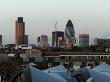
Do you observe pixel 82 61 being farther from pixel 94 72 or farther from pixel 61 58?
pixel 94 72

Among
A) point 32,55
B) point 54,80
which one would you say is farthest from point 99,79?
point 32,55

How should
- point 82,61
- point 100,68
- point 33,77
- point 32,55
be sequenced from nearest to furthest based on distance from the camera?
point 33,77
point 100,68
point 82,61
point 32,55

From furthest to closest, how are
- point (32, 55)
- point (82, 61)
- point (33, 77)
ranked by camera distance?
point (32, 55)
point (82, 61)
point (33, 77)

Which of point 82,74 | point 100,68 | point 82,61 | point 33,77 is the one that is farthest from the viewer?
point 82,61

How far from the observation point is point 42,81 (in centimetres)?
3158

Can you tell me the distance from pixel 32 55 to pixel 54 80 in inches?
4782

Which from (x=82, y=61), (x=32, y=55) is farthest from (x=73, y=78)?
(x=32, y=55)

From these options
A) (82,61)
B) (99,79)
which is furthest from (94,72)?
(82,61)

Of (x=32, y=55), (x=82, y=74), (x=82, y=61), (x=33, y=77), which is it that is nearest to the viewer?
(x=33, y=77)

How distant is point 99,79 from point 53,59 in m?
98.4

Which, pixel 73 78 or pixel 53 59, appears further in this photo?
pixel 53 59

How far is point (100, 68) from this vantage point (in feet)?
142

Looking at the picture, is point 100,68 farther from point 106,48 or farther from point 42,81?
point 106,48

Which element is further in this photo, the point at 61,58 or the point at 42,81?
the point at 61,58
